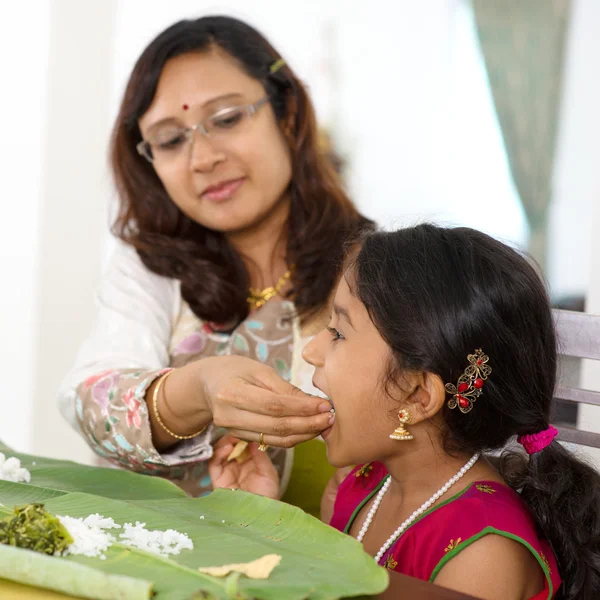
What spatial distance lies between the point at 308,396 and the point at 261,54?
1.00 metres

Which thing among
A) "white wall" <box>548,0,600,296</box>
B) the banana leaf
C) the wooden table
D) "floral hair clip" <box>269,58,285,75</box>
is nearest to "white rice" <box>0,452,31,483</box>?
the banana leaf

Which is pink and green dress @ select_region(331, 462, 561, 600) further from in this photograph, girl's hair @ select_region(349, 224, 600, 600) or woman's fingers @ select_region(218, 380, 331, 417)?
woman's fingers @ select_region(218, 380, 331, 417)

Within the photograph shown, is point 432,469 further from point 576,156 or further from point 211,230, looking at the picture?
point 576,156

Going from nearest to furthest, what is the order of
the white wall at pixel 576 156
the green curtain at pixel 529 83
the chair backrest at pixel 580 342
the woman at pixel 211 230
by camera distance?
the chair backrest at pixel 580 342
the woman at pixel 211 230
the white wall at pixel 576 156
the green curtain at pixel 529 83

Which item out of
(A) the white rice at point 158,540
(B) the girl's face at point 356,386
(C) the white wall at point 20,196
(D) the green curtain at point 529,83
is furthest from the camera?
(D) the green curtain at point 529,83

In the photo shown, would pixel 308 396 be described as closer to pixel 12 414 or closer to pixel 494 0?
pixel 12 414

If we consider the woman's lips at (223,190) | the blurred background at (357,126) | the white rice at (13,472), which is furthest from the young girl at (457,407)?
the blurred background at (357,126)

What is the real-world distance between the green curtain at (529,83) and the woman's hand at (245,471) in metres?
3.72

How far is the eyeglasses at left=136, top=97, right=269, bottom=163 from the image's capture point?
1.88 metres

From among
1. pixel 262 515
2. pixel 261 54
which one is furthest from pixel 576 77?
pixel 262 515

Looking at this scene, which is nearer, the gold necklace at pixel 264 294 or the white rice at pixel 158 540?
the white rice at pixel 158 540

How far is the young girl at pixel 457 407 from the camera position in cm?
120

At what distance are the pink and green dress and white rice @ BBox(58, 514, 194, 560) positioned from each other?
385 mm

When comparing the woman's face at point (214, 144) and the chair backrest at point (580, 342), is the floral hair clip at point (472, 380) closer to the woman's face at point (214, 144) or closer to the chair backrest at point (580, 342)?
the chair backrest at point (580, 342)
